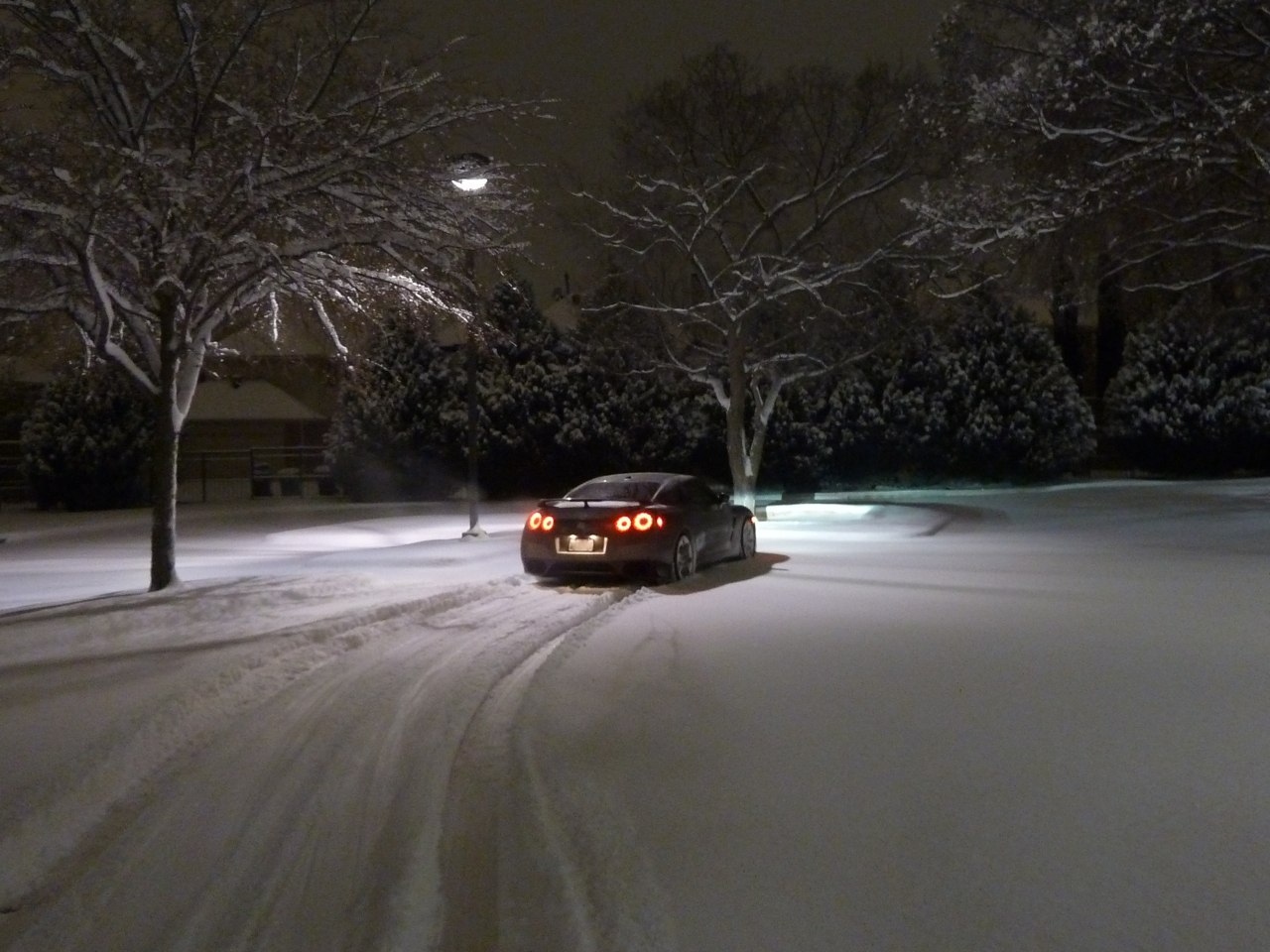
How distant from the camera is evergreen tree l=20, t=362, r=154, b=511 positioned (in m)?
35.0

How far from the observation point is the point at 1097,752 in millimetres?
6980

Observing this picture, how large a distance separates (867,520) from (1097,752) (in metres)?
17.6

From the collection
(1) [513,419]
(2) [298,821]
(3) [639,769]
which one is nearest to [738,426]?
(1) [513,419]

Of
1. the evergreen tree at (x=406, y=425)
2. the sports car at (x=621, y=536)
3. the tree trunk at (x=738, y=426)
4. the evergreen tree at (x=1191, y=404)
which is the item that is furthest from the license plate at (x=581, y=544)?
the evergreen tree at (x=1191, y=404)

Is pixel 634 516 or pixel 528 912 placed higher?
pixel 634 516

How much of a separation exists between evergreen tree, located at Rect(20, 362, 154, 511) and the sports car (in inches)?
944

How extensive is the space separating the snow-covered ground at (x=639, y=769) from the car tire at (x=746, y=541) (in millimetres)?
2995

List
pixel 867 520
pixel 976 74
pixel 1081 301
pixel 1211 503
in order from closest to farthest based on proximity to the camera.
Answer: pixel 976 74, pixel 1081 301, pixel 867 520, pixel 1211 503

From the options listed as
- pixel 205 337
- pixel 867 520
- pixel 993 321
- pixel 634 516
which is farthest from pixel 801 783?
pixel 993 321

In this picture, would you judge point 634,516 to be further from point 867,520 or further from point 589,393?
point 589,393

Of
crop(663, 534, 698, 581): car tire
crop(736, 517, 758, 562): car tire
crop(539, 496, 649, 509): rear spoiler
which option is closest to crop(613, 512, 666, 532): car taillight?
crop(539, 496, 649, 509): rear spoiler

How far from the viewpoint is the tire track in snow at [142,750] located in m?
5.75

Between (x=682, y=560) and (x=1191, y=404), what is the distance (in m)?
29.8

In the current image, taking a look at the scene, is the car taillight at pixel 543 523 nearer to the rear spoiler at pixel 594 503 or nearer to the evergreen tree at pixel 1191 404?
the rear spoiler at pixel 594 503
